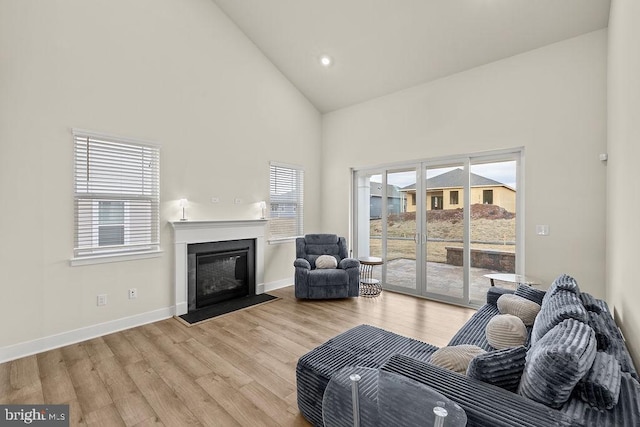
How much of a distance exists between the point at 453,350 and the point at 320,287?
2.97 m

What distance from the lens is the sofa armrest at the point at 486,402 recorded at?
1093 mm

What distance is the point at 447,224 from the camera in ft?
15.0

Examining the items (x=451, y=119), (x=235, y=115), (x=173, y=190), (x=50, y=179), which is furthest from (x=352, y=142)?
(x=50, y=179)

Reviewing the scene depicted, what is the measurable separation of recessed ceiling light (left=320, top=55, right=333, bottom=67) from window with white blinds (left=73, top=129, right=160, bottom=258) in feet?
9.67

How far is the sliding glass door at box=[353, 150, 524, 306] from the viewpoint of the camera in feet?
13.5

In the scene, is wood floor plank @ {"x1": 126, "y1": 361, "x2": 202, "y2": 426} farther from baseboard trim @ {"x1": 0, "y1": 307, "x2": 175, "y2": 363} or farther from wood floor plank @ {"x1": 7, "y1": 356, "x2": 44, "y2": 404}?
baseboard trim @ {"x1": 0, "y1": 307, "x2": 175, "y2": 363}

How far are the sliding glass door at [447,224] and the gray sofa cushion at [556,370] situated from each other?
120 inches

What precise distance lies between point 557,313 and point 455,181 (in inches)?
119

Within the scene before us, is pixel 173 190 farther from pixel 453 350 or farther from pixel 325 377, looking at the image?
pixel 453 350

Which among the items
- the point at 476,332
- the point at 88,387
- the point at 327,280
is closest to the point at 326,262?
the point at 327,280

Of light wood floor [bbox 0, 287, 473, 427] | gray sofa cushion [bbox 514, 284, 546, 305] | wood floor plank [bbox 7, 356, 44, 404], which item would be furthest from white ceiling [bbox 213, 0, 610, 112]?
wood floor plank [bbox 7, 356, 44, 404]

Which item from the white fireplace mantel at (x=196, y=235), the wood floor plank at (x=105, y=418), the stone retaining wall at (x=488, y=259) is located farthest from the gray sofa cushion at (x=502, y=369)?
the white fireplace mantel at (x=196, y=235)

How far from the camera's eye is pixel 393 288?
17.0 ft

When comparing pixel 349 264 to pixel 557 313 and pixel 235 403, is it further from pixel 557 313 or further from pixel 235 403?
pixel 557 313
